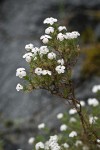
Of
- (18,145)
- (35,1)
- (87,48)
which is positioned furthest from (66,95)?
(35,1)

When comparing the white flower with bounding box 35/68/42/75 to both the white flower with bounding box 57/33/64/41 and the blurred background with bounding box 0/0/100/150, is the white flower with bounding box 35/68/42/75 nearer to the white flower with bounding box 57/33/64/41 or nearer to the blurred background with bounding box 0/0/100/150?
the white flower with bounding box 57/33/64/41

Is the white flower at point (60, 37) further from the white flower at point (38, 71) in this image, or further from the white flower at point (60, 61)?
the white flower at point (38, 71)

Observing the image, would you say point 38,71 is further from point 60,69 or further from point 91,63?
point 91,63

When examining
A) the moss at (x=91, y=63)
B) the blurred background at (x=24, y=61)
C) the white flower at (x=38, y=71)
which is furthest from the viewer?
the moss at (x=91, y=63)

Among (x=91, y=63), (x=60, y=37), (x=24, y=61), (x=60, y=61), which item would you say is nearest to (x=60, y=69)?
(x=60, y=61)

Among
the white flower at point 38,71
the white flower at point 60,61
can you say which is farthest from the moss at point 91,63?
the white flower at point 38,71

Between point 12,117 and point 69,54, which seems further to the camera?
point 12,117

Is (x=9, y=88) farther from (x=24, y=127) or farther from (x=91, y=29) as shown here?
(x=91, y=29)

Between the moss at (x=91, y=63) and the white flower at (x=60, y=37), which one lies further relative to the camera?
the moss at (x=91, y=63)
